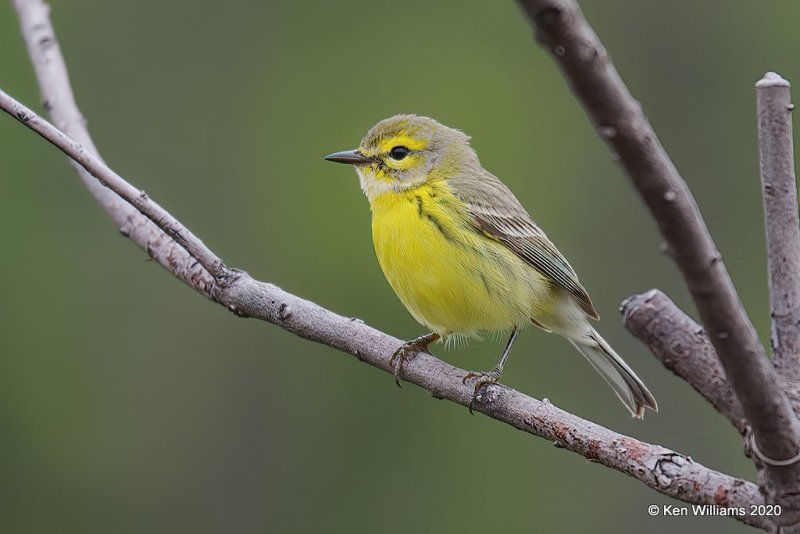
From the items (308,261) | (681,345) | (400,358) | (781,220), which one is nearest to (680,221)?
(781,220)

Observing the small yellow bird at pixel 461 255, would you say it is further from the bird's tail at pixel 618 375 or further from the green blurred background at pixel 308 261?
the green blurred background at pixel 308 261

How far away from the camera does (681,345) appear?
3363mm

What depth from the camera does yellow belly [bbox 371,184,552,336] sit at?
16.8 feet

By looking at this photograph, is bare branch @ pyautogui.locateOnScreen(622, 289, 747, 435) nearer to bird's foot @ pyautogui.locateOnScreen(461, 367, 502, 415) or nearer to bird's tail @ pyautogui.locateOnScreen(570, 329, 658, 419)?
bird's foot @ pyautogui.locateOnScreen(461, 367, 502, 415)

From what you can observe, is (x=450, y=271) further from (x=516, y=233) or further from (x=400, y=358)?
(x=400, y=358)

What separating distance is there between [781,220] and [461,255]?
2244 millimetres

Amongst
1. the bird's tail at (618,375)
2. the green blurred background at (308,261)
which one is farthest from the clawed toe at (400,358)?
the green blurred background at (308,261)

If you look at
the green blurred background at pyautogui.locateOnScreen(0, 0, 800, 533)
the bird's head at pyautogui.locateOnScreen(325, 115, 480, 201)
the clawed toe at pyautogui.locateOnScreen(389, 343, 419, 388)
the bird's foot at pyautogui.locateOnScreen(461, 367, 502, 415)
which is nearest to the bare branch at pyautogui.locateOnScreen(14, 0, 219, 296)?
the clawed toe at pyautogui.locateOnScreen(389, 343, 419, 388)

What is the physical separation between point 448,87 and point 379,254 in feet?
27.4

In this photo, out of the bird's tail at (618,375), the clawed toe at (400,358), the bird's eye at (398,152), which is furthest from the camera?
the bird's eye at (398,152)

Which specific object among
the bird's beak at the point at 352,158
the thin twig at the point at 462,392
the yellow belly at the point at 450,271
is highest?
the bird's beak at the point at 352,158

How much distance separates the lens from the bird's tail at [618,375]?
16.7ft

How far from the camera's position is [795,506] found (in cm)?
275

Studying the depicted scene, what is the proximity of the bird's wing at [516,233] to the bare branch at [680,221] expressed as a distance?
9.16ft
